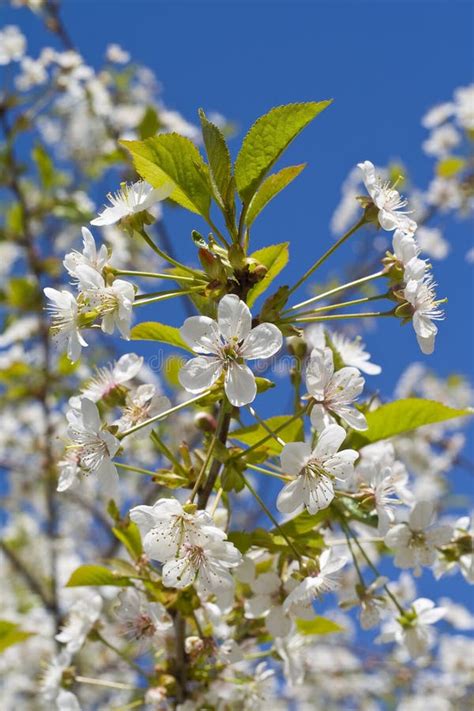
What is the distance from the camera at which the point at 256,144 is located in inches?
49.2

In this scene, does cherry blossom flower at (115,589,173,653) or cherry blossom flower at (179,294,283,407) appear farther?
cherry blossom flower at (115,589,173,653)

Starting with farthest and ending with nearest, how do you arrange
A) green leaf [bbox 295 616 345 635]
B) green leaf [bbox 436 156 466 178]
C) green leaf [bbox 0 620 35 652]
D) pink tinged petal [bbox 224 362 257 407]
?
green leaf [bbox 436 156 466 178], green leaf [bbox 0 620 35 652], green leaf [bbox 295 616 345 635], pink tinged petal [bbox 224 362 257 407]

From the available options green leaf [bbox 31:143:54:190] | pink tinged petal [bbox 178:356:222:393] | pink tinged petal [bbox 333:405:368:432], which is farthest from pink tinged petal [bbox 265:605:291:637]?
green leaf [bbox 31:143:54:190]

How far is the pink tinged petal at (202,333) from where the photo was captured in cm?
117

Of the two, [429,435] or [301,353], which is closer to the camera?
[301,353]

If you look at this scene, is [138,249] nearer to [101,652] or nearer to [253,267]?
[101,652]

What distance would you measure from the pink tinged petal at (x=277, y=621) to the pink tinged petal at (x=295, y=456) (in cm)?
37

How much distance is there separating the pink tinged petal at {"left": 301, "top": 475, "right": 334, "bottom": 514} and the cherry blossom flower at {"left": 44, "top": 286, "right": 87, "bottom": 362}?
0.46 metres

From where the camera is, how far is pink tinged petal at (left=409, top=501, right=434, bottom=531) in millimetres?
1399

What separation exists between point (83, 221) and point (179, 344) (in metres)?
2.95

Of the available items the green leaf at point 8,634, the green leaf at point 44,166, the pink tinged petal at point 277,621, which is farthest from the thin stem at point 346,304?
the green leaf at point 44,166

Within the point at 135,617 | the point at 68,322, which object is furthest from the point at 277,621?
the point at 68,322

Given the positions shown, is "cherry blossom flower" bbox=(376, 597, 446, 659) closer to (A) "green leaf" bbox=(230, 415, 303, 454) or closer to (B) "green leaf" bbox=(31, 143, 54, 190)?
(A) "green leaf" bbox=(230, 415, 303, 454)

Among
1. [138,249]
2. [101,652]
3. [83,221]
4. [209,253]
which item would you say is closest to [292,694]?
[101,652]
